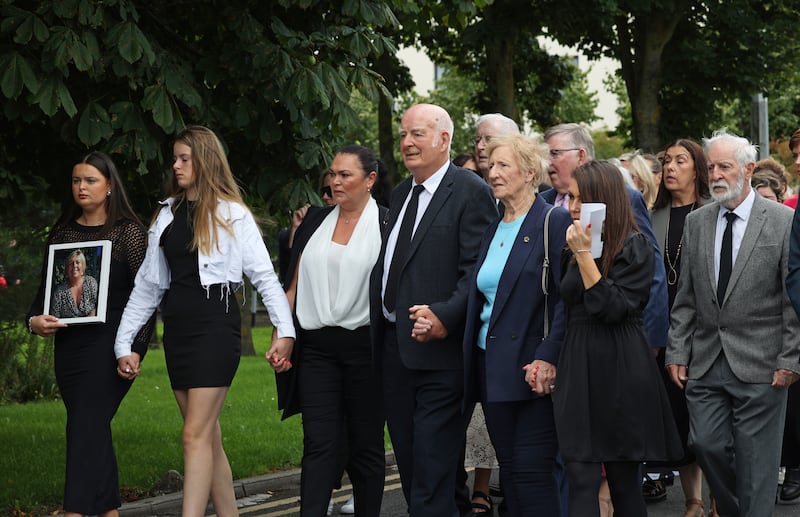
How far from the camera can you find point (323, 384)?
22.0 ft

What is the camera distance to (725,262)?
6.50 m

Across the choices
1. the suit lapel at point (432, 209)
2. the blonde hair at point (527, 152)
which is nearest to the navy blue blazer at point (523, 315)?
the blonde hair at point (527, 152)

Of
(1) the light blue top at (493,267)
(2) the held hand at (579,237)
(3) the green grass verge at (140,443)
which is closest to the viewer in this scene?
(2) the held hand at (579,237)

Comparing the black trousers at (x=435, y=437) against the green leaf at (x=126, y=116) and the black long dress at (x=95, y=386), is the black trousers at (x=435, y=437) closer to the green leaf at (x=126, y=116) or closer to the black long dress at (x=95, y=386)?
the black long dress at (x=95, y=386)

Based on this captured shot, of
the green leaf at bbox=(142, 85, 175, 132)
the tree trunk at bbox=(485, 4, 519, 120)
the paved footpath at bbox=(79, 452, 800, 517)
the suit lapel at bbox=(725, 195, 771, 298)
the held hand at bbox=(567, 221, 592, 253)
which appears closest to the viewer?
the held hand at bbox=(567, 221, 592, 253)

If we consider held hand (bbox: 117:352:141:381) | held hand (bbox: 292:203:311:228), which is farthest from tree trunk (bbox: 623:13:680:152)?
held hand (bbox: 117:352:141:381)

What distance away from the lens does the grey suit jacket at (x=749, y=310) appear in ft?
20.7

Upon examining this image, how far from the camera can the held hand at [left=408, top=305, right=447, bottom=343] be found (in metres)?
6.06

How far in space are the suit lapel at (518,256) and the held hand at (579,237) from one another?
338 mm

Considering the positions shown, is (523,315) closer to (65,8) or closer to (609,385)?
(609,385)

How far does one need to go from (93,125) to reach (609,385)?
344cm

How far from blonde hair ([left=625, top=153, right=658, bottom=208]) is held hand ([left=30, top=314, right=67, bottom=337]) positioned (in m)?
3.85

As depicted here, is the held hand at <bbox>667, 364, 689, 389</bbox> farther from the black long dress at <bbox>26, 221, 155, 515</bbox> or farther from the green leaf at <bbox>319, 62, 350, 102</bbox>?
the black long dress at <bbox>26, 221, 155, 515</bbox>

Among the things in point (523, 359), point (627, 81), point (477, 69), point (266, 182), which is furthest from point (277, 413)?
point (477, 69)
